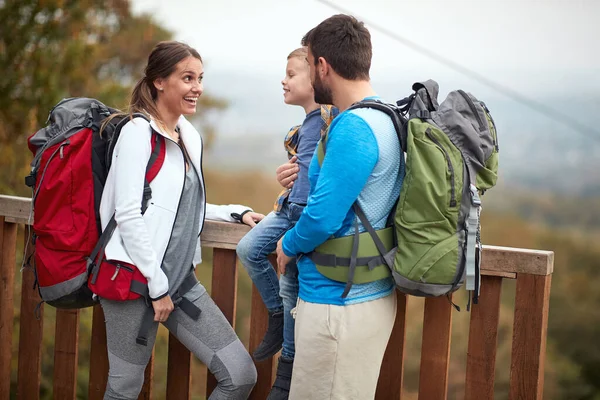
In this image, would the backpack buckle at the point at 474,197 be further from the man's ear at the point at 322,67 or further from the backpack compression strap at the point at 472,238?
the man's ear at the point at 322,67

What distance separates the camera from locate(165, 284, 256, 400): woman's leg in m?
2.15

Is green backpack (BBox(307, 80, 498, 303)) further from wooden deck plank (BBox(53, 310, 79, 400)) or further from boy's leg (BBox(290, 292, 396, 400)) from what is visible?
wooden deck plank (BBox(53, 310, 79, 400))

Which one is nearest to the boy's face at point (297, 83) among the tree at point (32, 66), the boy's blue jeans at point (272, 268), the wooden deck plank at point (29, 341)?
the boy's blue jeans at point (272, 268)

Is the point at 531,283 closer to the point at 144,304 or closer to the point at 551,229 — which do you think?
the point at 144,304

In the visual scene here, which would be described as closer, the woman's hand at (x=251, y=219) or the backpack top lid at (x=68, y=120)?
the backpack top lid at (x=68, y=120)

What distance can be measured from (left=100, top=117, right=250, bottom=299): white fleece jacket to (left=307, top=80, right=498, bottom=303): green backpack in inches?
21.9

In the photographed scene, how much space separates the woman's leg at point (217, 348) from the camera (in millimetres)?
2152

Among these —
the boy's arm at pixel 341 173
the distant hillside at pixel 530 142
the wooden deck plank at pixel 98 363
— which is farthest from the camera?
the distant hillside at pixel 530 142

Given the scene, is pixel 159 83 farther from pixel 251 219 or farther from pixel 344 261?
pixel 344 261

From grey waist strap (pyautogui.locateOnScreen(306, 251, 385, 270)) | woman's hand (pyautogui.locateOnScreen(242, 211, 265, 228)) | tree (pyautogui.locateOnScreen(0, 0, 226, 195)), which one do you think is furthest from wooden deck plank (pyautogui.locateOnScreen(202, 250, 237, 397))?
tree (pyautogui.locateOnScreen(0, 0, 226, 195))

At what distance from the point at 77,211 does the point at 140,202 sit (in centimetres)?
24

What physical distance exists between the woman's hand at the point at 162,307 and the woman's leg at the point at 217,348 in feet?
0.30

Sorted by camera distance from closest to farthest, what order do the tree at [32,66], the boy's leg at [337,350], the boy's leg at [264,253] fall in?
1. the boy's leg at [337,350]
2. the boy's leg at [264,253]
3. the tree at [32,66]

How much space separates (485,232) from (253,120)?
14.3 feet
